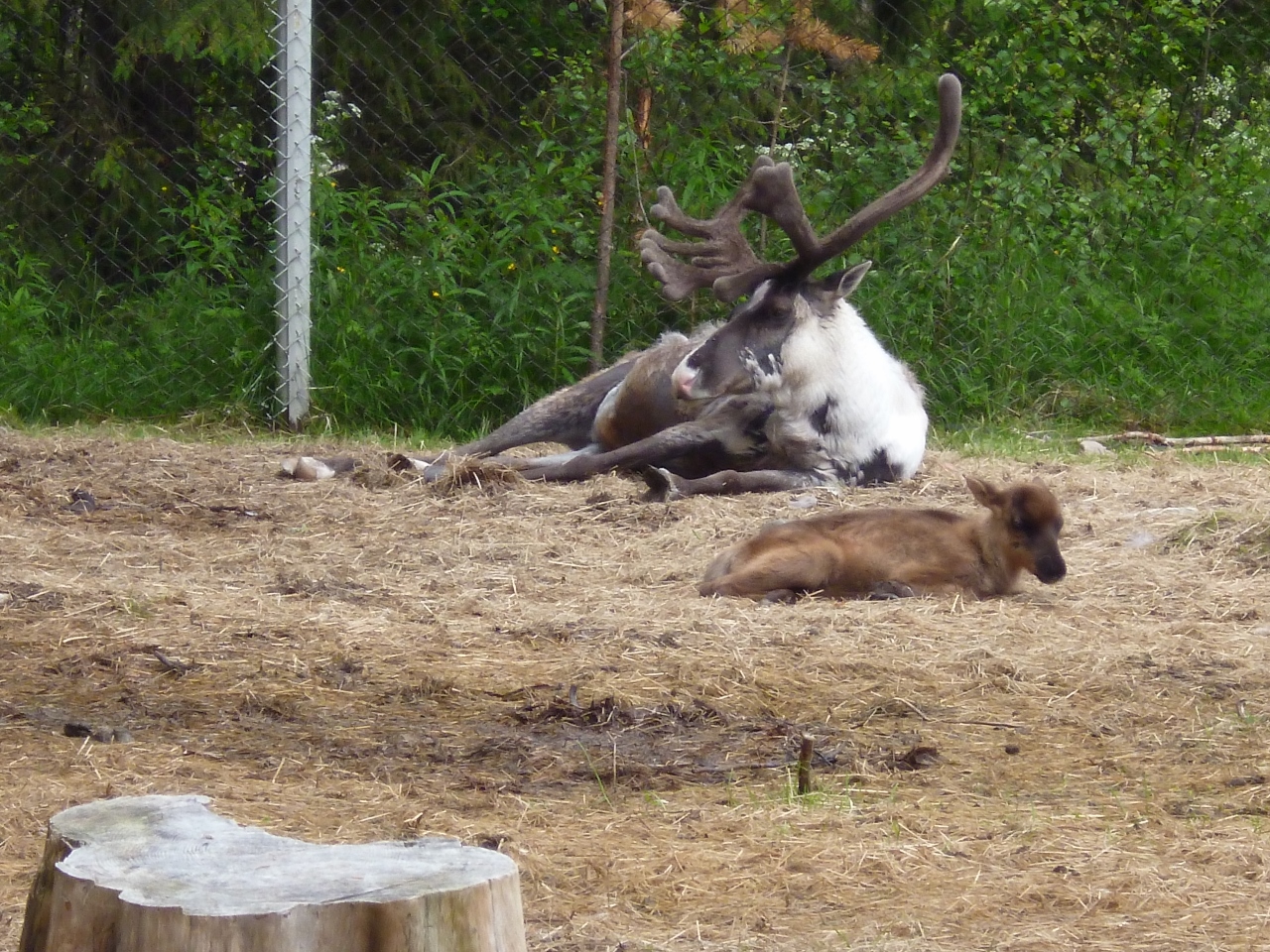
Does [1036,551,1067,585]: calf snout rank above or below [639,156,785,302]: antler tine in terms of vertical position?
below

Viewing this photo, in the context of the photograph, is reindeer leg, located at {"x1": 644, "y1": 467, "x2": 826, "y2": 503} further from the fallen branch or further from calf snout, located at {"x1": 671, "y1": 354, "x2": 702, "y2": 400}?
the fallen branch

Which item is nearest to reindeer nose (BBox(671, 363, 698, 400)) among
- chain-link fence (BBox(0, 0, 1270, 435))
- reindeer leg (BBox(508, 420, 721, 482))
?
reindeer leg (BBox(508, 420, 721, 482))

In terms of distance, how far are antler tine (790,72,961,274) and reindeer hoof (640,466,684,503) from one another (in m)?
1.33

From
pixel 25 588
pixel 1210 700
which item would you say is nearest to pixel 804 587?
pixel 1210 700

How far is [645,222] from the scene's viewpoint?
31.0ft

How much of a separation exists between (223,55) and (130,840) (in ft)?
25.7

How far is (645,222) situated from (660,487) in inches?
102

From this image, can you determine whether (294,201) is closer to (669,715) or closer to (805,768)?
(669,715)

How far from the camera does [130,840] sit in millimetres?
2311

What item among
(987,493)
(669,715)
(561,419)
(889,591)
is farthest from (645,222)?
(669,715)

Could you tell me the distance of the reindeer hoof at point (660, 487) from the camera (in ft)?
23.8

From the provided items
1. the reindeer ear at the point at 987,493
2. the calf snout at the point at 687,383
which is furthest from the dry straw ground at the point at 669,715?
the calf snout at the point at 687,383

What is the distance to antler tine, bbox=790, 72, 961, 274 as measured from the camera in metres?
7.86

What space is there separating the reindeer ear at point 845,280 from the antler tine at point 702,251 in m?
0.26
